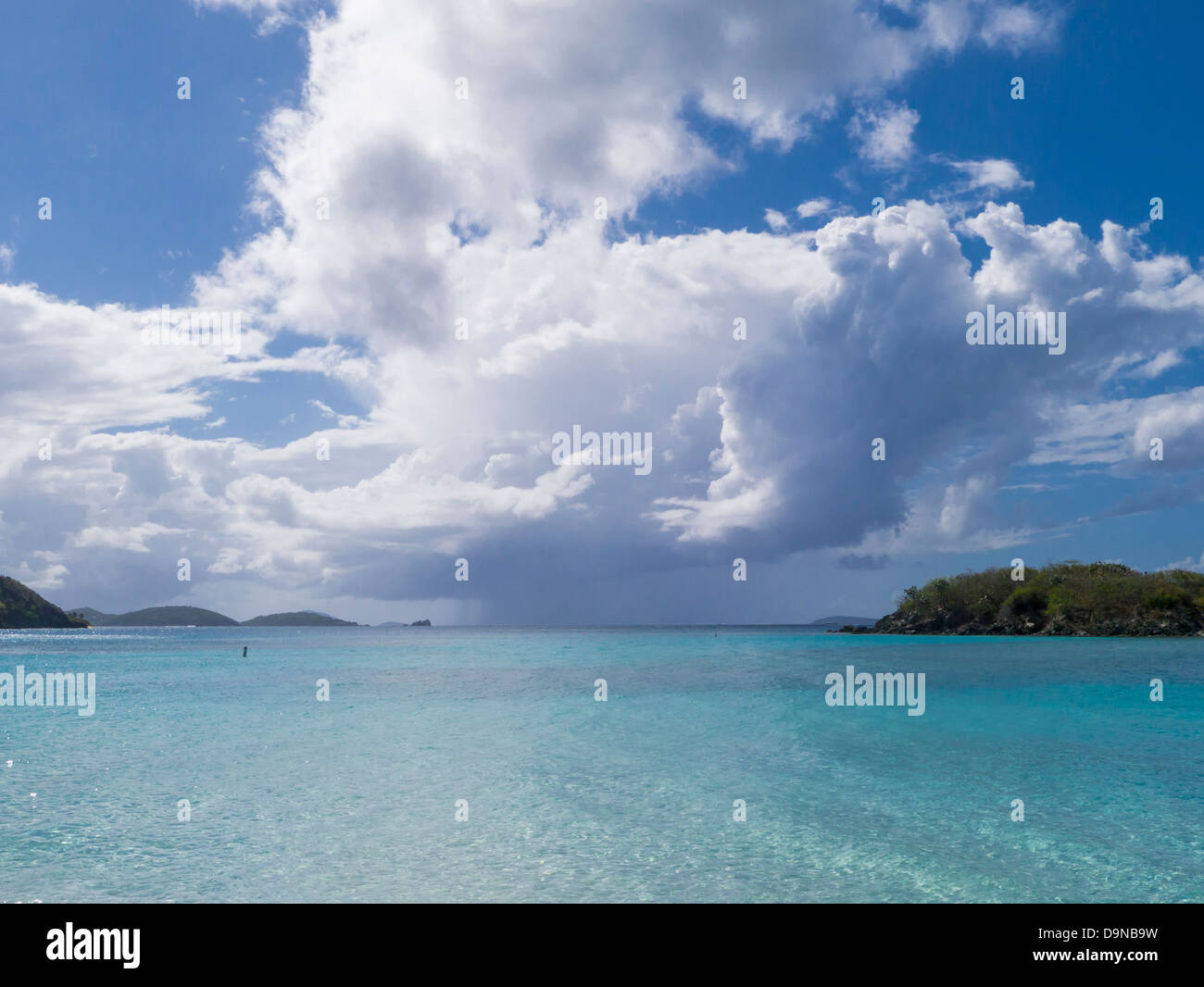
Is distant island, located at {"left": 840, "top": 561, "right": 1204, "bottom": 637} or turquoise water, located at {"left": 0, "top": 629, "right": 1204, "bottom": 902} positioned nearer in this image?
turquoise water, located at {"left": 0, "top": 629, "right": 1204, "bottom": 902}

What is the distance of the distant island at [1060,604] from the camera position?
11175cm

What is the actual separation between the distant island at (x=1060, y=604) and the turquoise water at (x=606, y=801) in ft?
315

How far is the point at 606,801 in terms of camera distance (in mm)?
16062

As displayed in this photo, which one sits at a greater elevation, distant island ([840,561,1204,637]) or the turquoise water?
the turquoise water

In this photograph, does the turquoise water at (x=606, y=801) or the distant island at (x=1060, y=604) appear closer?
the turquoise water at (x=606, y=801)

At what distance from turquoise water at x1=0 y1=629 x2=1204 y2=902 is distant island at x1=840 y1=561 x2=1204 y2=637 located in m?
96.0

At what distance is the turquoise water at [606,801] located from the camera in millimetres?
11352

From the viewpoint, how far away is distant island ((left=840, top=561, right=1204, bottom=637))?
111750 millimetres

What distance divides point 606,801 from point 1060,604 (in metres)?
136

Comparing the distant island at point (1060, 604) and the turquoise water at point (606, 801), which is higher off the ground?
the turquoise water at point (606, 801)

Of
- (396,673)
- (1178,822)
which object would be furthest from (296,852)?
(396,673)

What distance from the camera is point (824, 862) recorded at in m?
12.0

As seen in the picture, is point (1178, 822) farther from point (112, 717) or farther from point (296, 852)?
point (112, 717)
